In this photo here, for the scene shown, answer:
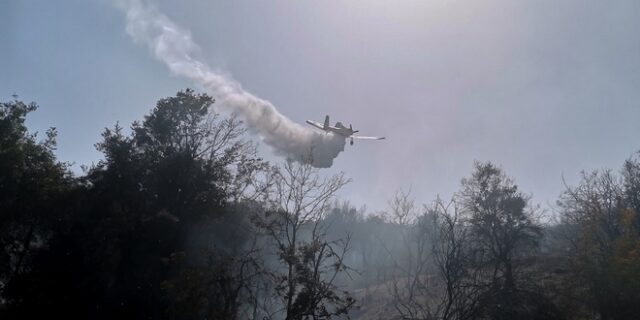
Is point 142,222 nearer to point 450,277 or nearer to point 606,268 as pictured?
point 450,277

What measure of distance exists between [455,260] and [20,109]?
28.1 m

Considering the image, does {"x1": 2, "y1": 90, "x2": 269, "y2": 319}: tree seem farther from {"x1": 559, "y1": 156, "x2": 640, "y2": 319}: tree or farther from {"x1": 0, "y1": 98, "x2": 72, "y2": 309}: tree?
{"x1": 559, "y1": 156, "x2": 640, "y2": 319}: tree

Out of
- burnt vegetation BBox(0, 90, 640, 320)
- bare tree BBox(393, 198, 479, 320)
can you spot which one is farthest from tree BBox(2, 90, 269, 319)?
bare tree BBox(393, 198, 479, 320)

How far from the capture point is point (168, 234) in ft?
86.9

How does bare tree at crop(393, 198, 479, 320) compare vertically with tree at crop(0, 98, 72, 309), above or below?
below

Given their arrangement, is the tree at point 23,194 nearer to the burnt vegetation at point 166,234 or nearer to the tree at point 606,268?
the burnt vegetation at point 166,234

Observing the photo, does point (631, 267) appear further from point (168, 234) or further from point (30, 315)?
point (30, 315)

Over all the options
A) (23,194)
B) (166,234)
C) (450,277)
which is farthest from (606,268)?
(23,194)

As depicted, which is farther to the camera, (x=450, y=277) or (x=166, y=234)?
(x=166, y=234)

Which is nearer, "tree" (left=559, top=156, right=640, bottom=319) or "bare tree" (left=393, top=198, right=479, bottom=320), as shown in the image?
"bare tree" (left=393, top=198, right=479, bottom=320)

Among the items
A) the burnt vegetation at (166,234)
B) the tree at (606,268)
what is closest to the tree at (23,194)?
the burnt vegetation at (166,234)

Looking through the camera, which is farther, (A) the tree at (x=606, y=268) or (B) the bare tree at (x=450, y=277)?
(A) the tree at (x=606, y=268)

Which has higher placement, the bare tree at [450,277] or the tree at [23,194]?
the tree at [23,194]

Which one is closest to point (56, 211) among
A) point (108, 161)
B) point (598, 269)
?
point (108, 161)
